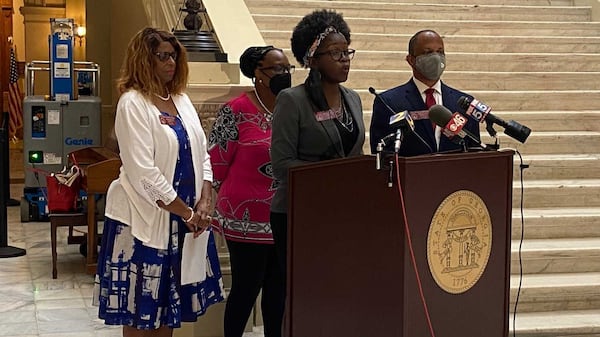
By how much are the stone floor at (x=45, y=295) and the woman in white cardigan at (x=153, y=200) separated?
45.1 inches

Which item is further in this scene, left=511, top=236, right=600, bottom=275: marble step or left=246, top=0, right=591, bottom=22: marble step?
left=246, top=0, right=591, bottom=22: marble step

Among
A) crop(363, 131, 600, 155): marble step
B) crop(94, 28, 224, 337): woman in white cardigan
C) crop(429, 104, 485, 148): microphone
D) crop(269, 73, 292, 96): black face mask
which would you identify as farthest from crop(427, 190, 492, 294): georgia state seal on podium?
crop(363, 131, 600, 155): marble step

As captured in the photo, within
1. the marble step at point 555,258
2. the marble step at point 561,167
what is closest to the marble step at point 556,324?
the marble step at point 555,258

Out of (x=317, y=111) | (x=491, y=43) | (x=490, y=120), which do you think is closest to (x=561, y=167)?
(x=491, y=43)

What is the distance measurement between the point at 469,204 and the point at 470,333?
44 cm

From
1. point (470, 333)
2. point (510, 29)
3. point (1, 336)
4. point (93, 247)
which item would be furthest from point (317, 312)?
point (510, 29)

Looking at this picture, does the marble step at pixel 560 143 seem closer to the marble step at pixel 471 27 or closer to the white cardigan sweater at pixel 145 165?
the marble step at pixel 471 27

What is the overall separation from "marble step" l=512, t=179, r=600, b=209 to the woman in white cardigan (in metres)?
2.86

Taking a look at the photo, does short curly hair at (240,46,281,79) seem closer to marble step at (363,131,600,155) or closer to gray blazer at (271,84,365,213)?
gray blazer at (271,84,365,213)

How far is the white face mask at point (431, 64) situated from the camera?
3.67 m

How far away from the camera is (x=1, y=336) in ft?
16.8

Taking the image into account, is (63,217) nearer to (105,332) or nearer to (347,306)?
(105,332)

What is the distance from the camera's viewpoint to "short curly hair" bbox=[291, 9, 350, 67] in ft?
11.3

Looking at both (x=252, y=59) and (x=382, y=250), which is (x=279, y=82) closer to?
(x=252, y=59)
